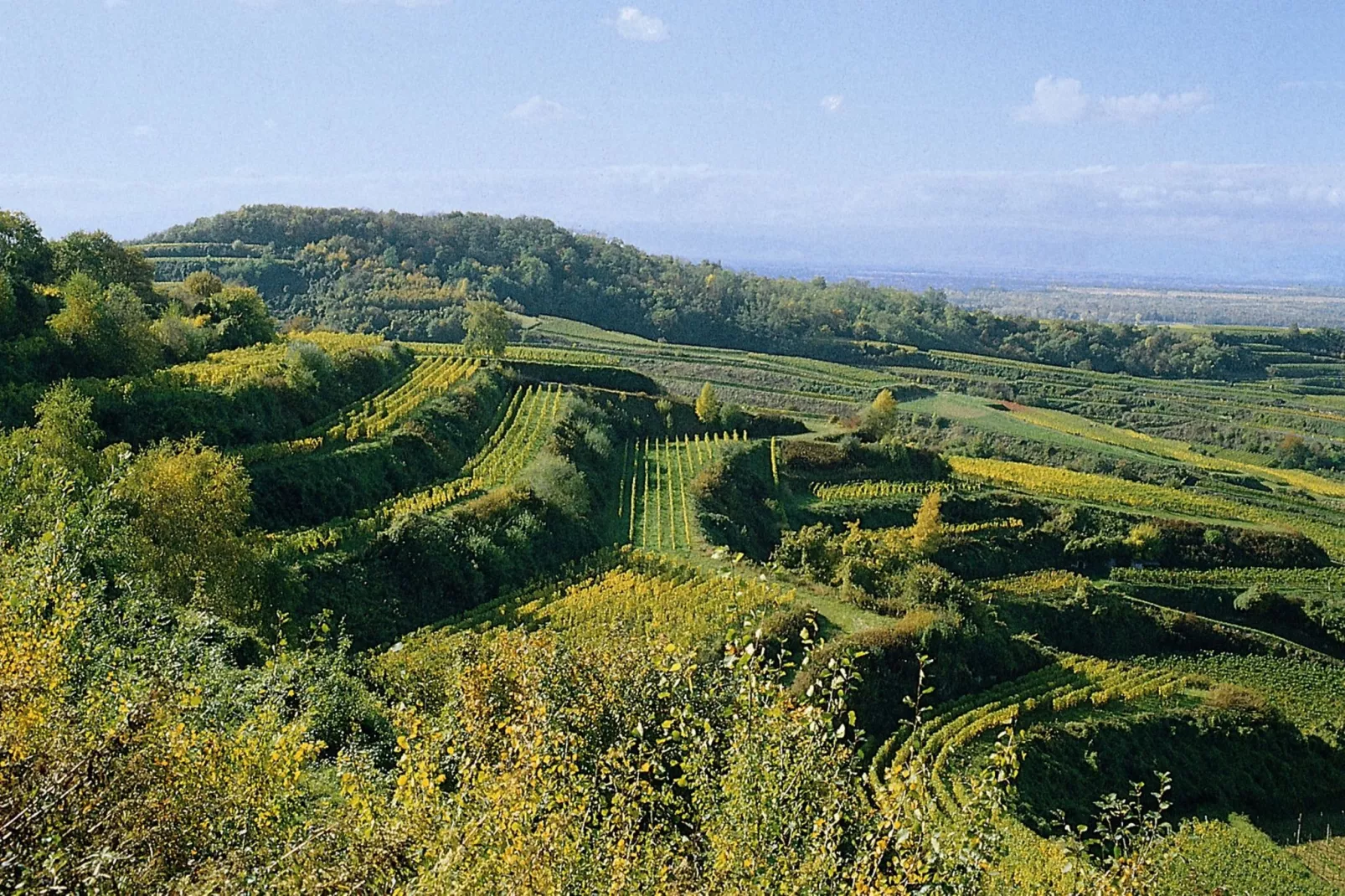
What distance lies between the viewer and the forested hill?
9456 centimetres

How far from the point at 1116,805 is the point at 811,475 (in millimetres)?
44499

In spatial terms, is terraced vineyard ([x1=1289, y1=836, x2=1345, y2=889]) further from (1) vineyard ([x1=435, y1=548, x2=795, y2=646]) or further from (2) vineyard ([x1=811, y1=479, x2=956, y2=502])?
(2) vineyard ([x1=811, y1=479, x2=956, y2=502])

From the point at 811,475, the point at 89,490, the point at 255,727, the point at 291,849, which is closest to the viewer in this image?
the point at 291,849

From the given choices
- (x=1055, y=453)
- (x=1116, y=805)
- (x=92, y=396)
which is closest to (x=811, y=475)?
(x=1055, y=453)

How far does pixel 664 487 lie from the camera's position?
46375 millimetres

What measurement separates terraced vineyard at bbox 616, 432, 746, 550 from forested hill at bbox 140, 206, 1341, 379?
3967cm

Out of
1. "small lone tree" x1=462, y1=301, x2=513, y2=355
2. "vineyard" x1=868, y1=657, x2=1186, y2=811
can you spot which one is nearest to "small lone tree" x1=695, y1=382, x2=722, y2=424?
"small lone tree" x1=462, y1=301, x2=513, y2=355

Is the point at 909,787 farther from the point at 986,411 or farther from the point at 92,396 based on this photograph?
the point at 986,411

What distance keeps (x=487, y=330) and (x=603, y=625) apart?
128 feet

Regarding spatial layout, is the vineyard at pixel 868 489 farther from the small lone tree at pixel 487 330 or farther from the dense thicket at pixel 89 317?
the dense thicket at pixel 89 317

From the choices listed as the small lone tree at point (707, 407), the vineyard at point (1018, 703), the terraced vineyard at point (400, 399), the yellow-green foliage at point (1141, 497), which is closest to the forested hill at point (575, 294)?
the terraced vineyard at point (400, 399)

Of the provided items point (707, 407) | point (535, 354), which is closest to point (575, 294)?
point (535, 354)

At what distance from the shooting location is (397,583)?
1137 inches

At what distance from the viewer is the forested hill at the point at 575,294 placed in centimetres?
9456
